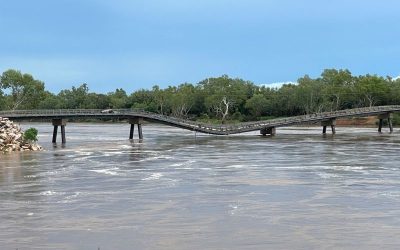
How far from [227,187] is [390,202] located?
8219 millimetres

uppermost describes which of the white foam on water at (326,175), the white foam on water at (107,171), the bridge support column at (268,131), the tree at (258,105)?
the tree at (258,105)

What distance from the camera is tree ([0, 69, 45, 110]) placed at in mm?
156250

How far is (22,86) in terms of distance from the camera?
160 meters

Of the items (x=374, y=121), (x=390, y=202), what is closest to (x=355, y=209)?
(x=390, y=202)

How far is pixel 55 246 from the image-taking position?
1733 centimetres

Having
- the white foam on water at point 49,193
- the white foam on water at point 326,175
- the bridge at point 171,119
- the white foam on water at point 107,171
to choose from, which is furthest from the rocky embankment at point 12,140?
the white foam on water at point 326,175

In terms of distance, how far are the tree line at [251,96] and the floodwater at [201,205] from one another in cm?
10866

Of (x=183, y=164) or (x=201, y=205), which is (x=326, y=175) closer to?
(x=183, y=164)

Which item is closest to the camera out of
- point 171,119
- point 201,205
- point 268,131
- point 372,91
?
point 201,205

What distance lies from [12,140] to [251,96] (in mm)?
126027

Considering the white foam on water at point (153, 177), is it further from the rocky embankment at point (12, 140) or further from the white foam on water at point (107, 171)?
the rocky embankment at point (12, 140)

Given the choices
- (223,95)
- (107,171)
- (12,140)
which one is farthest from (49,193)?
(223,95)

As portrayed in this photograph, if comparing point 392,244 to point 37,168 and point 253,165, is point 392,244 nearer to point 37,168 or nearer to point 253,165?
point 253,165

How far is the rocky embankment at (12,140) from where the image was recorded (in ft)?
188
